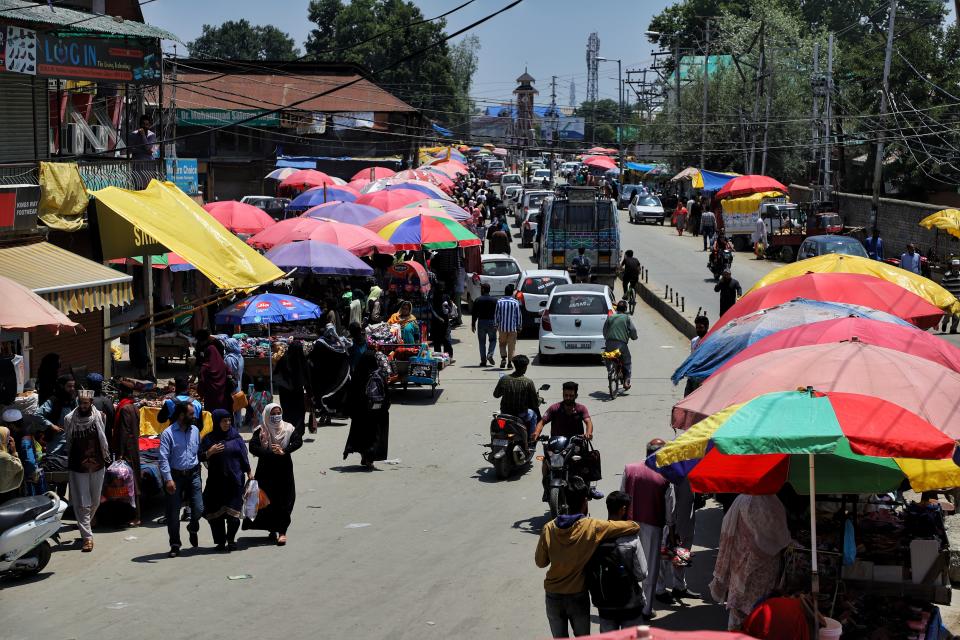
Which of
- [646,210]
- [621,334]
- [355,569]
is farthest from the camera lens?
[646,210]

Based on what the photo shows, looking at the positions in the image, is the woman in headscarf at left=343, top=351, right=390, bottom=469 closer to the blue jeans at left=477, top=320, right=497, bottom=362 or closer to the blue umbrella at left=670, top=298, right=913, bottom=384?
the blue umbrella at left=670, top=298, right=913, bottom=384

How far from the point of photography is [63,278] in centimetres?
1536

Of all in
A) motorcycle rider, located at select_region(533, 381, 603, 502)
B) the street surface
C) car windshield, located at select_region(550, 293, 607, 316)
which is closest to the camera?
the street surface

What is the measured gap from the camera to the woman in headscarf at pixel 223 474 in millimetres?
11266

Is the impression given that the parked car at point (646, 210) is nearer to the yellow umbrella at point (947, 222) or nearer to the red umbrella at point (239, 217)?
the yellow umbrella at point (947, 222)

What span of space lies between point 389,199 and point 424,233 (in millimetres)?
6162

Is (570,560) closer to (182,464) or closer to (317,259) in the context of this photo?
(182,464)

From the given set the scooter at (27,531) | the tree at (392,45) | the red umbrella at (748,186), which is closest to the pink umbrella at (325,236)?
the scooter at (27,531)

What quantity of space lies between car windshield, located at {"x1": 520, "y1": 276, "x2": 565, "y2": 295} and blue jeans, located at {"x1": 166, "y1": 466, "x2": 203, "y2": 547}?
1591 centimetres

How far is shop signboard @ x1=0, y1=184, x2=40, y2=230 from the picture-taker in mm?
15878

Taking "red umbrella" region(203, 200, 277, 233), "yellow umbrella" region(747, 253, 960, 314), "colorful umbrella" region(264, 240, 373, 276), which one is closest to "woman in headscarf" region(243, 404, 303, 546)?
"yellow umbrella" region(747, 253, 960, 314)

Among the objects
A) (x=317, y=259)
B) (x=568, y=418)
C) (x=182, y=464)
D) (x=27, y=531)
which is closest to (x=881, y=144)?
(x=317, y=259)

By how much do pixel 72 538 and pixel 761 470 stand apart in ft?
23.3

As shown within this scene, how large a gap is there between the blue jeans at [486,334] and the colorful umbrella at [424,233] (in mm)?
2273
